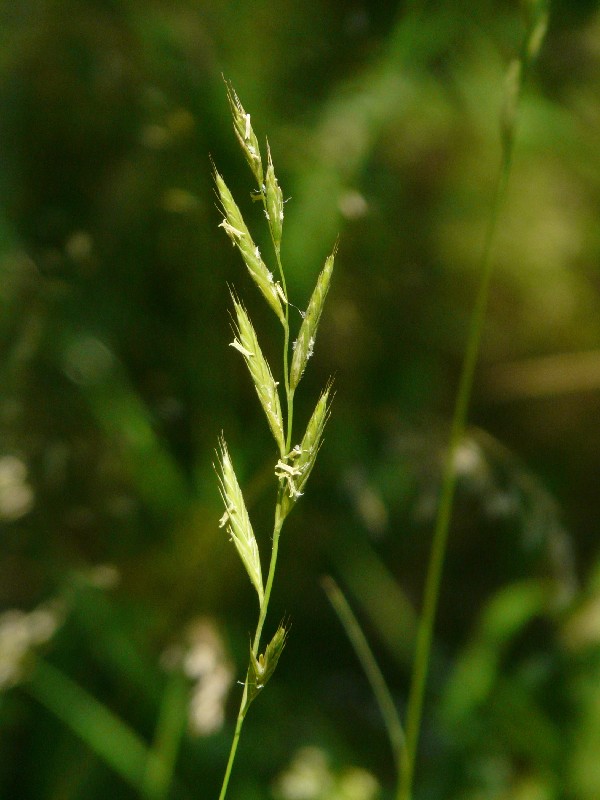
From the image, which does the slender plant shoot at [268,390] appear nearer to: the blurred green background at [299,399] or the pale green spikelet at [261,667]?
the pale green spikelet at [261,667]

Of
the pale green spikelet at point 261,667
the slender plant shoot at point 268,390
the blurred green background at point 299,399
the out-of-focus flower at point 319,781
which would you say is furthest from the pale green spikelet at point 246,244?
the out-of-focus flower at point 319,781

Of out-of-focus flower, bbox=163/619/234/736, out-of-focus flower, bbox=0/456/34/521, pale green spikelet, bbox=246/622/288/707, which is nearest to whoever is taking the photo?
pale green spikelet, bbox=246/622/288/707

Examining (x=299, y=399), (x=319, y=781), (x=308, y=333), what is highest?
(x=308, y=333)

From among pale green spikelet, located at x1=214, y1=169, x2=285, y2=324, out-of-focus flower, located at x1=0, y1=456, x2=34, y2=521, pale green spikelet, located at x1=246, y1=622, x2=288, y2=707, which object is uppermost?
pale green spikelet, located at x1=214, y1=169, x2=285, y2=324

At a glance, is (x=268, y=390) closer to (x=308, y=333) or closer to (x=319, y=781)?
(x=308, y=333)

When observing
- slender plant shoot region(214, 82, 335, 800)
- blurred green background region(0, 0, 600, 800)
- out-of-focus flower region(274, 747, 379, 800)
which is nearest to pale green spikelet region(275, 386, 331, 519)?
slender plant shoot region(214, 82, 335, 800)

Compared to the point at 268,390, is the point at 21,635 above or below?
below

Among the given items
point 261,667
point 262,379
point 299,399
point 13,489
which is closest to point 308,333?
point 262,379

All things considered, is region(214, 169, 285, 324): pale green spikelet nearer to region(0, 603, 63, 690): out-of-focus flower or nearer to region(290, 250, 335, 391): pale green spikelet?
region(290, 250, 335, 391): pale green spikelet
